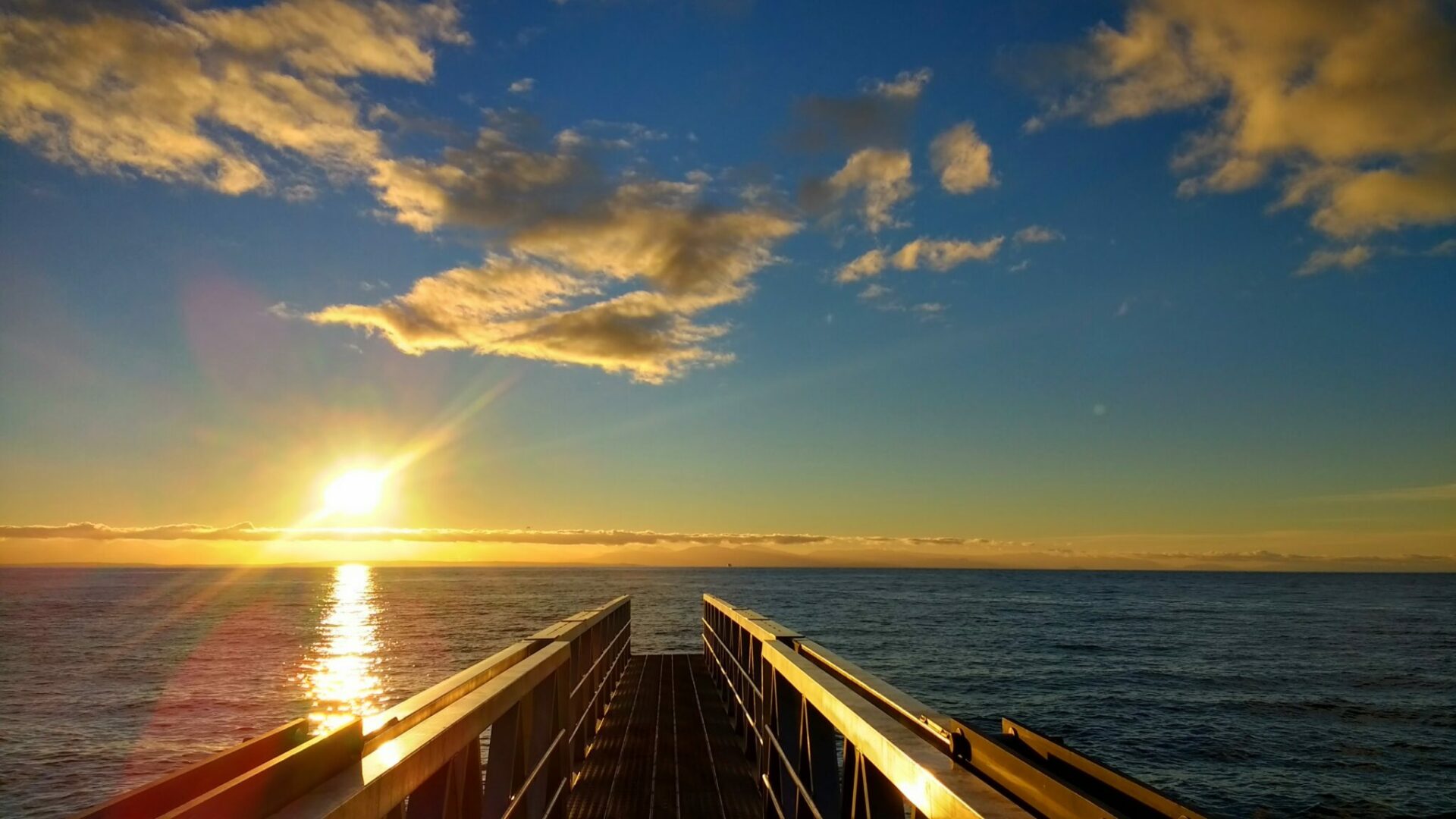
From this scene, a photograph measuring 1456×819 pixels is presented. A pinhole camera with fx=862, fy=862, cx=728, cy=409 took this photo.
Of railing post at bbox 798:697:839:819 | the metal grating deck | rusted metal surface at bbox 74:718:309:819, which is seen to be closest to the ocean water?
rusted metal surface at bbox 74:718:309:819

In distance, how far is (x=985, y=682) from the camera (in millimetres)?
33281

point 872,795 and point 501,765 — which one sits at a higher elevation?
point 872,795

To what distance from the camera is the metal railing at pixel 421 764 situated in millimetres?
1927

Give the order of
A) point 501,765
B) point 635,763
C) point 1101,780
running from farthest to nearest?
1. point 635,763
2. point 501,765
3. point 1101,780

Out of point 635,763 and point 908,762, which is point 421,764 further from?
point 635,763

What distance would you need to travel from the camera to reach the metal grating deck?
750 centimetres

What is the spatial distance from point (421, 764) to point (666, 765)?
6.78 m

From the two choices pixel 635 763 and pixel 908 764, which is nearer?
pixel 908 764

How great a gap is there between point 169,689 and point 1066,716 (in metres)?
34.0

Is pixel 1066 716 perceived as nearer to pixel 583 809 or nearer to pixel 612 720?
pixel 612 720

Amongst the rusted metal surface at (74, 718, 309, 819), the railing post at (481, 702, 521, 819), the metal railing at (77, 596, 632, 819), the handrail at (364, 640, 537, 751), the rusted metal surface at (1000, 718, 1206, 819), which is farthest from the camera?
the railing post at (481, 702, 521, 819)

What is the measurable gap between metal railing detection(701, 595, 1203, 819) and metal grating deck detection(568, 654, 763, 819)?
4.56 feet

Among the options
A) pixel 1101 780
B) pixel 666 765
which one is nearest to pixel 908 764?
pixel 1101 780

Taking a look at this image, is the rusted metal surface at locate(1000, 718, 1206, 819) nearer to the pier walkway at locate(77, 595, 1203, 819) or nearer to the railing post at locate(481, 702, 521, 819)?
the pier walkway at locate(77, 595, 1203, 819)
